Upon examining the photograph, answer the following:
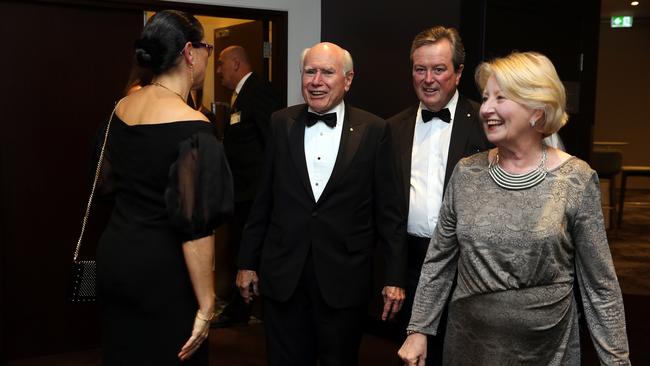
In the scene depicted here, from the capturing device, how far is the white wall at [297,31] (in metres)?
5.00

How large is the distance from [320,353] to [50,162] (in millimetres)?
2412

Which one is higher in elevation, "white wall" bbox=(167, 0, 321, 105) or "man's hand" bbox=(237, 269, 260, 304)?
"white wall" bbox=(167, 0, 321, 105)

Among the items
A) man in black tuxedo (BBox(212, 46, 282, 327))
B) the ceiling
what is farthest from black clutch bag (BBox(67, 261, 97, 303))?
the ceiling

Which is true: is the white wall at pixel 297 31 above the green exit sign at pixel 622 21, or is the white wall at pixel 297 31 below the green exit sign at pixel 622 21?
below

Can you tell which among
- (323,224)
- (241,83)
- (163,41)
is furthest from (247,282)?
(241,83)

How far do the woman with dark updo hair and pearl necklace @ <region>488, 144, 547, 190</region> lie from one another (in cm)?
78

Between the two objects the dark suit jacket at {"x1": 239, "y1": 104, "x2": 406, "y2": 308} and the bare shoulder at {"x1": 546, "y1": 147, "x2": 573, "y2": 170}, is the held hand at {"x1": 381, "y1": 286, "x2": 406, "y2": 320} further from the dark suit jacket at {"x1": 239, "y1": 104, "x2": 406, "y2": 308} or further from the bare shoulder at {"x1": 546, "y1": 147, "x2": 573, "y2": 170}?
the bare shoulder at {"x1": 546, "y1": 147, "x2": 573, "y2": 170}

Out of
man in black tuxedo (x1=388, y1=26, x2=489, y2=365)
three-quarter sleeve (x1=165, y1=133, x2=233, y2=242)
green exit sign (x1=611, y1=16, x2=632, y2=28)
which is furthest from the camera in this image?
green exit sign (x1=611, y1=16, x2=632, y2=28)

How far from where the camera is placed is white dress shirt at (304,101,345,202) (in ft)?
8.82

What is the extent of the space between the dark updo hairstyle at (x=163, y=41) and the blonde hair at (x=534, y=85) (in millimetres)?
932

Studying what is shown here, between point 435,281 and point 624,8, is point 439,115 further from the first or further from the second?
point 624,8

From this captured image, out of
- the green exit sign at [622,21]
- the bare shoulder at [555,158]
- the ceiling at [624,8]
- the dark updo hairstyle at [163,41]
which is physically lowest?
the bare shoulder at [555,158]

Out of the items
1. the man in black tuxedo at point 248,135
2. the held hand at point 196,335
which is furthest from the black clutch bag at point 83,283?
the man in black tuxedo at point 248,135

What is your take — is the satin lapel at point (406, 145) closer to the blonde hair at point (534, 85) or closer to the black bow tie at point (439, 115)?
the black bow tie at point (439, 115)
